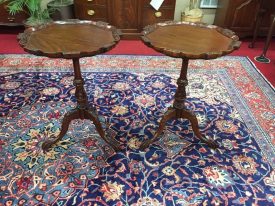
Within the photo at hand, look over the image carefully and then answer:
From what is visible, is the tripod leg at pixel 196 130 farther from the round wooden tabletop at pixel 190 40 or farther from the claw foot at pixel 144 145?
the round wooden tabletop at pixel 190 40

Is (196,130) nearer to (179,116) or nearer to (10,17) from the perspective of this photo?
(179,116)

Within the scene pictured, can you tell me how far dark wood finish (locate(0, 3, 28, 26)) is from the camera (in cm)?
388

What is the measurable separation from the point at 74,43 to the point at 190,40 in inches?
29.4

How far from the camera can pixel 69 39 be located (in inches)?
67.7

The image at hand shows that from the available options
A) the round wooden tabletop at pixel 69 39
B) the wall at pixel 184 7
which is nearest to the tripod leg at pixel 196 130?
the round wooden tabletop at pixel 69 39

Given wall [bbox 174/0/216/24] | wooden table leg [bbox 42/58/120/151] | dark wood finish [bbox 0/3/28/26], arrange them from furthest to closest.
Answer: wall [bbox 174/0/216/24]
dark wood finish [bbox 0/3/28/26]
wooden table leg [bbox 42/58/120/151]

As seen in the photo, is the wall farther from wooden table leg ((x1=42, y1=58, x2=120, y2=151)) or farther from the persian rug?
wooden table leg ((x1=42, y1=58, x2=120, y2=151))

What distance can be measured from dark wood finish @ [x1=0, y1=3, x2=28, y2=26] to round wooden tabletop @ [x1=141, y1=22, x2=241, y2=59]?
9.10 feet

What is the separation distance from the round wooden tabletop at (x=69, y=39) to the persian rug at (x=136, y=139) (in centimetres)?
80

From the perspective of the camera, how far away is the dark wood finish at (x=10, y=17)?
388 cm

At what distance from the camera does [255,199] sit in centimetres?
169

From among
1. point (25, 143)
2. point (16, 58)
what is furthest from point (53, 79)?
point (25, 143)

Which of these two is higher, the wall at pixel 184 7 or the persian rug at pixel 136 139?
the wall at pixel 184 7

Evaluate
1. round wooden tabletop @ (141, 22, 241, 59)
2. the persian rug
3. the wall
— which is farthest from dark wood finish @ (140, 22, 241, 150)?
the wall
